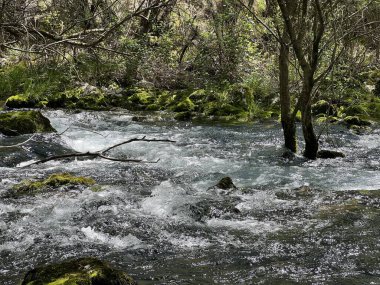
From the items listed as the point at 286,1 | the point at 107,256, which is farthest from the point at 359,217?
the point at 286,1

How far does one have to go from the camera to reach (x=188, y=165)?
8.80 metres

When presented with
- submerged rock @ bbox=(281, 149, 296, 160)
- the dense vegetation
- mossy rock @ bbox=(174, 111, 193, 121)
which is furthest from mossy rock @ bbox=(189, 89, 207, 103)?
submerged rock @ bbox=(281, 149, 296, 160)

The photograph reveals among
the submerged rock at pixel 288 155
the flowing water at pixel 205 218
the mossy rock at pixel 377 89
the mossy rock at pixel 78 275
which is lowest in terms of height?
the flowing water at pixel 205 218

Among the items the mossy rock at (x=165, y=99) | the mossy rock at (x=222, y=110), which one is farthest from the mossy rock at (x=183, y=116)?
the mossy rock at (x=165, y=99)

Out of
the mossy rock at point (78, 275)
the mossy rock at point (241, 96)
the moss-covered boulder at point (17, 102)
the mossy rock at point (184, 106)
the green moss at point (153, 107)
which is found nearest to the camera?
the mossy rock at point (78, 275)

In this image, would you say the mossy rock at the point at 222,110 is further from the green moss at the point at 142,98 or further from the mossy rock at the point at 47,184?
the mossy rock at the point at 47,184

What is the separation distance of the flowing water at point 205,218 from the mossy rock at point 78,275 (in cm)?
59

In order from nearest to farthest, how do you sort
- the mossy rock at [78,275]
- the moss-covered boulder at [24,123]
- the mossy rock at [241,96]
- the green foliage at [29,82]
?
the mossy rock at [78,275] → the moss-covered boulder at [24,123] → the mossy rock at [241,96] → the green foliage at [29,82]

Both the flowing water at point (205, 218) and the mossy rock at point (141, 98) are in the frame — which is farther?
the mossy rock at point (141, 98)

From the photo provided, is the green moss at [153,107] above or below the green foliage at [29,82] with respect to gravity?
below

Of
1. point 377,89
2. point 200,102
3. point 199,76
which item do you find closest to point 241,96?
point 200,102

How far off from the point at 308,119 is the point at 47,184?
15.5 feet

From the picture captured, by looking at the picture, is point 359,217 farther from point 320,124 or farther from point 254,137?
point 320,124

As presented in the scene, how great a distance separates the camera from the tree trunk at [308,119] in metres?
8.06
